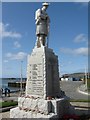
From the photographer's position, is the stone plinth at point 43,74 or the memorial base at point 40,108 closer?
the memorial base at point 40,108

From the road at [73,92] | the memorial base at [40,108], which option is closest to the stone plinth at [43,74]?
the memorial base at [40,108]

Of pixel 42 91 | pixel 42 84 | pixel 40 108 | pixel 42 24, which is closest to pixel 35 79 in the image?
→ pixel 42 84

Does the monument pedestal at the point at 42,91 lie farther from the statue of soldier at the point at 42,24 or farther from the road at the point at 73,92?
the road at the point at 73,92

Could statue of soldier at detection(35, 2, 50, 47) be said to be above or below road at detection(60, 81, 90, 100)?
above

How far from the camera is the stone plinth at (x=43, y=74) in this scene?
13953 mm

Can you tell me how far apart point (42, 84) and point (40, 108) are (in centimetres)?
148

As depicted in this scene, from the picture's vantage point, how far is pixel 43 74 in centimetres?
1398

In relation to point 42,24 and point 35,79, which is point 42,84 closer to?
point 35,79

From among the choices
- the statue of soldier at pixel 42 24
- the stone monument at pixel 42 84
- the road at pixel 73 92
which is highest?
the statue of soldier at pixel 42 24

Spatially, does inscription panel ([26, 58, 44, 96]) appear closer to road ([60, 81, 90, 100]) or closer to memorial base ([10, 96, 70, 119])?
memorial base ([10, 96, 70, 119])

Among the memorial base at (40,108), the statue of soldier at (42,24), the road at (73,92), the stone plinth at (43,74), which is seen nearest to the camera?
the memorial base at (40,108)

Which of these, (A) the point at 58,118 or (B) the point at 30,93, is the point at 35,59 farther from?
(A) the point at 58,118

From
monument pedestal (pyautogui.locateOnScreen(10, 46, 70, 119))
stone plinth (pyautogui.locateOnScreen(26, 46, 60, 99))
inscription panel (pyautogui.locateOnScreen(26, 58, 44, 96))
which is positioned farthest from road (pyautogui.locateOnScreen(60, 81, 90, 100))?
inscription panel (pyautogui.locateOnScreen(26, 58, 44, 96))

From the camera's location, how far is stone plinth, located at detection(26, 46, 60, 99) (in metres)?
14.0
